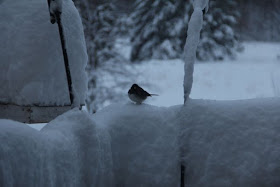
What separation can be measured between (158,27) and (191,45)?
13223 millimetres

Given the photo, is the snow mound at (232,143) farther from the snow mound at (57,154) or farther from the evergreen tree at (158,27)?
the evergreen tree at (158,27)

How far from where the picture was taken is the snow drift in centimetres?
110

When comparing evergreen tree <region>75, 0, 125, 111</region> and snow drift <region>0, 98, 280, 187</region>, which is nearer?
snow drift <region>0, 98, 280, 187</region>

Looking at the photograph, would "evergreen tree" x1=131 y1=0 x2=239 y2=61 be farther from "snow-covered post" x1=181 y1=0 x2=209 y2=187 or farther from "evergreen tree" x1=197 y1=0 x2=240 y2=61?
"snow-covered post" x1=181 y1=0 x2=209 y2=187

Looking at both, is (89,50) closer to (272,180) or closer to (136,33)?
(272,180)

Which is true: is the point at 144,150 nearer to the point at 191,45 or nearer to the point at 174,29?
the point at 191,45

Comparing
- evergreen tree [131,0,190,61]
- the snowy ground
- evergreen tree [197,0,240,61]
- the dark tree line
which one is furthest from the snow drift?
evergreen tree [197,0,240,61]

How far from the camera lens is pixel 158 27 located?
1421 cm

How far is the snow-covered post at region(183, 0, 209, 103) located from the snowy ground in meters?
6.11

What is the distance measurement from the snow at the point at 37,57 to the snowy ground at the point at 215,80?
5771 millimetres

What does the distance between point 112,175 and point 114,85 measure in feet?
20.7

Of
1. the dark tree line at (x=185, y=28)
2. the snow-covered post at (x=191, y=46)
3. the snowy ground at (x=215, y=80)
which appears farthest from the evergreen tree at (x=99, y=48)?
the snow-covered post at (x=191, y=46)

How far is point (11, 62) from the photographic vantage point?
1663 mm

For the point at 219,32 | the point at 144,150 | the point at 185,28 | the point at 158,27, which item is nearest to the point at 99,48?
the point at 144,150
